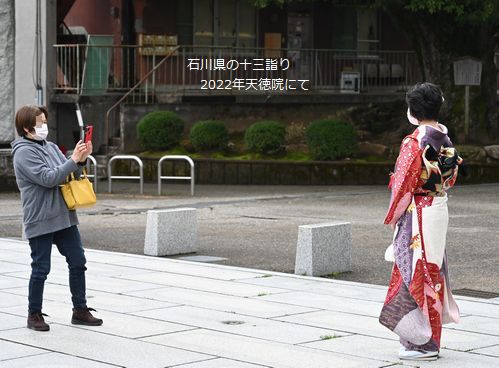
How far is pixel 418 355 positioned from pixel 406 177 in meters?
1.20

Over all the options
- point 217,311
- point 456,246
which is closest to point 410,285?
point 217,311

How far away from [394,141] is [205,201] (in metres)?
8.36

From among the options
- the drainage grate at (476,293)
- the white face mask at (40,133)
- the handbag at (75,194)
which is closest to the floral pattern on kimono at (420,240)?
the handbag at (75,194)

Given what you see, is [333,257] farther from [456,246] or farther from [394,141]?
[394,141]

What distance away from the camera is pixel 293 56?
3275 cm

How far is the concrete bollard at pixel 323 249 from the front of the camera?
483 inches

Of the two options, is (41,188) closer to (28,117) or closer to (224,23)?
(28,117)

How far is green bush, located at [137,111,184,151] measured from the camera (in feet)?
88.9

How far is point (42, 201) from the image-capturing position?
882 cm

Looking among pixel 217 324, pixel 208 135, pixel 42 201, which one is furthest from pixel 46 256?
pixel 208 135

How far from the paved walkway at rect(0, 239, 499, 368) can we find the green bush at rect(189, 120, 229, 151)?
14.5 meters

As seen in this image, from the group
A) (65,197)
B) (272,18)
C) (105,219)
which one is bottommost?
(105,219)

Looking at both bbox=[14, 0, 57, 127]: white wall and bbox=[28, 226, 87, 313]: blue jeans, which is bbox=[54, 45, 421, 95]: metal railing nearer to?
bbox=[14, 0, 57, 127]: white wall

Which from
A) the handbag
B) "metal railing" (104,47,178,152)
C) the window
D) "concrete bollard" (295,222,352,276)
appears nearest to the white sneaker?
the handbag
